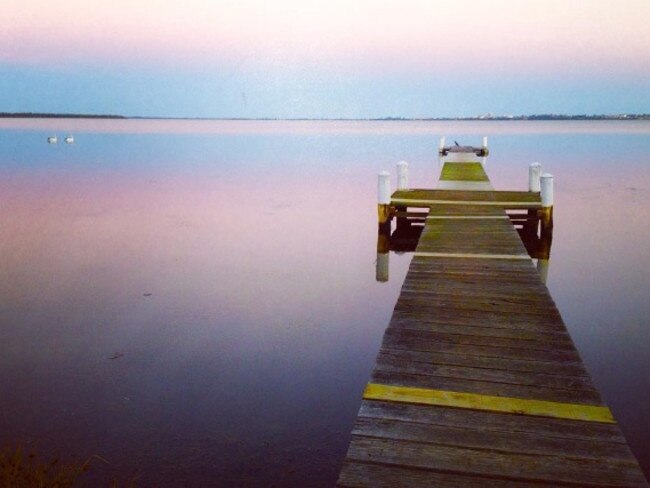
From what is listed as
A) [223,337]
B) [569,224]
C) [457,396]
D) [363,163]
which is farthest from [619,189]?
[457,396]

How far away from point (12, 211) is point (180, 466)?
17665mm

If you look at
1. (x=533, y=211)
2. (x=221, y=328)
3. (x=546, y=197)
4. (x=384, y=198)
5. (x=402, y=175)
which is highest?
(x=402, y=175)

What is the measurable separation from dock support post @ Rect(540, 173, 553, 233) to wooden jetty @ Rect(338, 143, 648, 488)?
501 cm

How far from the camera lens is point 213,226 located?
17.8 metres

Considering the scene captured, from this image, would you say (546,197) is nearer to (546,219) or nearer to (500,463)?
(546,219)

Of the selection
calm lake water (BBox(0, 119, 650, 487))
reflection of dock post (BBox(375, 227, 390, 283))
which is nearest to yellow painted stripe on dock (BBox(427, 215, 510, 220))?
reflection of dock post (BBox(375, 227, 390, 283))

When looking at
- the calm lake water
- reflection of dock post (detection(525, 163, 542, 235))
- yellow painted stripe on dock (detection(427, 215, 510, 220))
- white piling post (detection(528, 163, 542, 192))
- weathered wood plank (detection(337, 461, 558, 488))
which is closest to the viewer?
weathered wood plank (detection(337, 461, 558, 488))

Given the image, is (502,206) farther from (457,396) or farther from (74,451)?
(74,451)

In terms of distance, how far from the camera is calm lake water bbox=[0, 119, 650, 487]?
18.4ft

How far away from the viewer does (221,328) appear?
8.80 meters

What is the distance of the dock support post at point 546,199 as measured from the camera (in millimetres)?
11750

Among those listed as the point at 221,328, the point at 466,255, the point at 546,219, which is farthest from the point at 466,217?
the point at 221,328

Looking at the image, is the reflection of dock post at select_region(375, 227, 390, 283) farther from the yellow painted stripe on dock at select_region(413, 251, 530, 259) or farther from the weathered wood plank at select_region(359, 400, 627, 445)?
the weathered wood plank at select_region(359, 400, 627, 445)

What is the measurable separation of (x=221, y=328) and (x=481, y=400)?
551 centimetres
